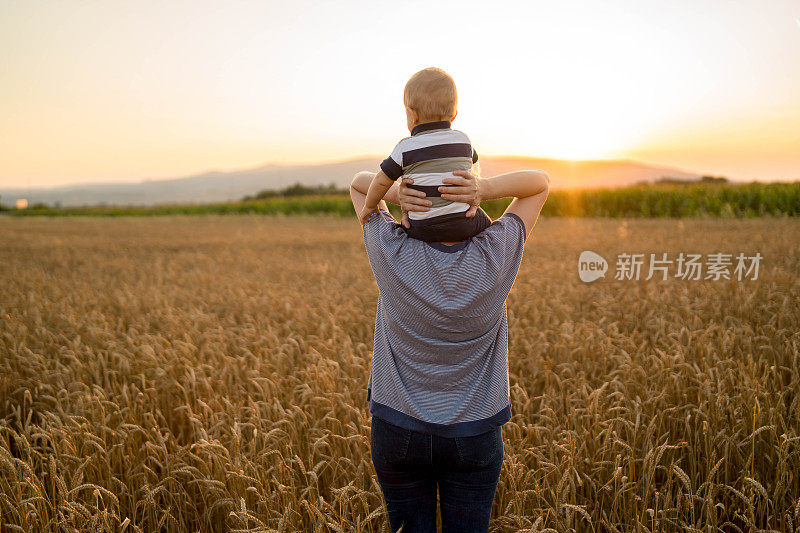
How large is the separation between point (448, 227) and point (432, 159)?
0.69 feet

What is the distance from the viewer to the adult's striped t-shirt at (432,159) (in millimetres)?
1474

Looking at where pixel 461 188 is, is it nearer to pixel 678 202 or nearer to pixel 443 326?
pixel 443 326

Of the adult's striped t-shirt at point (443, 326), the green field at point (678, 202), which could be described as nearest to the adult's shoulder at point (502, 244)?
the adult's striped t-shirt at point (443, 326)

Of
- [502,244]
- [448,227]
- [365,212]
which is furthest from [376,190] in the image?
[502,244]

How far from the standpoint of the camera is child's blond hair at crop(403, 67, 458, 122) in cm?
148

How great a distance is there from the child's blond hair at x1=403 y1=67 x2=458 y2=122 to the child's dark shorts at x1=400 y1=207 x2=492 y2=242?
0.30 m

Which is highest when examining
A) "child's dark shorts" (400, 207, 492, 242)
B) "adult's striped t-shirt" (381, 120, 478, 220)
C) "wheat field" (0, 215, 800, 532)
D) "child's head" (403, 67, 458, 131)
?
"child's head" (403, 67, 458, 131)

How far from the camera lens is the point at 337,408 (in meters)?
3.30

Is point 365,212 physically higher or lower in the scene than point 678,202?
lower

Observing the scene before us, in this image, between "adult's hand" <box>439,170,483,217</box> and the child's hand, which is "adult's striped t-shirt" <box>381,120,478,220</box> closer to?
"adult's hand" <box>439,170,483,217</box>

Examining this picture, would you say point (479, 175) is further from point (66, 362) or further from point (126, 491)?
point (66, 362)

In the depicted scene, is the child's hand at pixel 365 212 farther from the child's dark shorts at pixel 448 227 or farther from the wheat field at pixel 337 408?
the wheat field at pixel 337 408

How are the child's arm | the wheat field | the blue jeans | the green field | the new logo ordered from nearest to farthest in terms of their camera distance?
1. the child's arm
2. the blue jeans
3. the wheat field
4. the new logo
5. the green field

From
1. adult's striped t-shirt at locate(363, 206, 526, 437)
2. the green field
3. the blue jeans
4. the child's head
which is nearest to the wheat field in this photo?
the blue jeans
